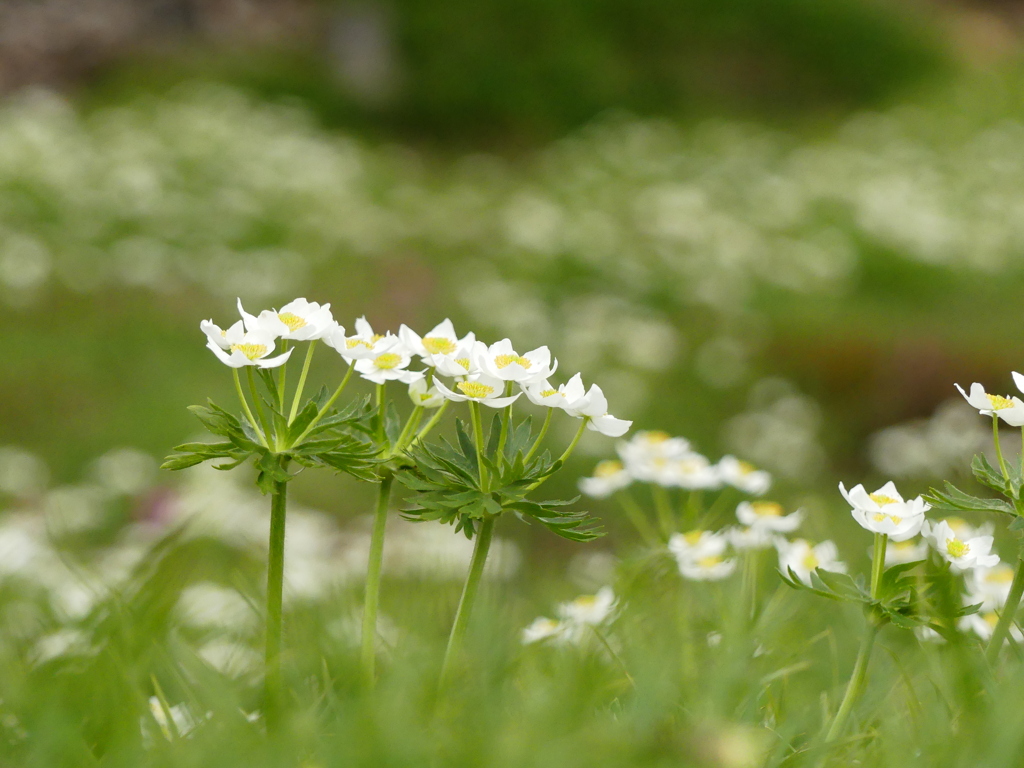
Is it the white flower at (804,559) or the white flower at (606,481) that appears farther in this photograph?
the white flower at (606,481)

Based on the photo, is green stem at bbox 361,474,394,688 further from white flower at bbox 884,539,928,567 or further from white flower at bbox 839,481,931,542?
white flower at bbox 884,539,928,567

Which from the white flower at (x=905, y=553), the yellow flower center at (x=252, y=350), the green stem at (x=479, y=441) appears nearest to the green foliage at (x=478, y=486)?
the green stem at (x=479, y=441)

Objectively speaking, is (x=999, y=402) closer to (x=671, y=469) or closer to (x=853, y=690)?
(x=853, y=690)

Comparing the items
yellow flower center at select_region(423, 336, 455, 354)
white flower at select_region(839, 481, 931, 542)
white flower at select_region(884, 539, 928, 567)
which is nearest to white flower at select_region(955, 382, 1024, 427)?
white flower at select_region(839, 481, 931, 542)

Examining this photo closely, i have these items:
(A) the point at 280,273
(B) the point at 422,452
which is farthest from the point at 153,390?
(B) the point at 422,452

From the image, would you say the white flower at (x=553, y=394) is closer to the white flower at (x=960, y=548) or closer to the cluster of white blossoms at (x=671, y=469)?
the white flower at (x=960, y=548)

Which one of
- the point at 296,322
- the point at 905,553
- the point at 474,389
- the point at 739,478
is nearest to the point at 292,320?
the point at 296,322
